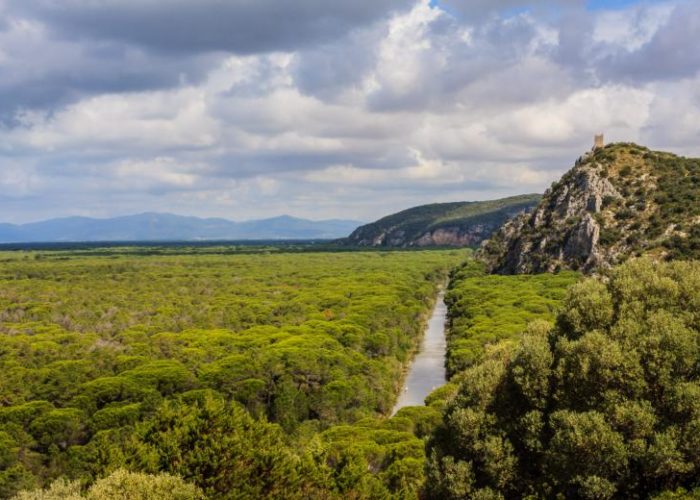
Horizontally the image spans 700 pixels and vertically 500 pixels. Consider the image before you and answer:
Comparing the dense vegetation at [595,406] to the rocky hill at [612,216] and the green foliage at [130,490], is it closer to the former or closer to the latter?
the green foliage at [130,490]

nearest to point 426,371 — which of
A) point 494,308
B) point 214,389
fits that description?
point 494,308

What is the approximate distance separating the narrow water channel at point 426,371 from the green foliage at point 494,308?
331cm

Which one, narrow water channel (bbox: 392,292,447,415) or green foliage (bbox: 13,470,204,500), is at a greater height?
green foliage (bbox: 13,470,204,500)

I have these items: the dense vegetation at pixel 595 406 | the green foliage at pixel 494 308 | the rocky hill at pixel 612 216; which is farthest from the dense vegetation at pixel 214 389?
the rocky hill at pixel 612 216

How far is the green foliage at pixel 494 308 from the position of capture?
65562 millimetres

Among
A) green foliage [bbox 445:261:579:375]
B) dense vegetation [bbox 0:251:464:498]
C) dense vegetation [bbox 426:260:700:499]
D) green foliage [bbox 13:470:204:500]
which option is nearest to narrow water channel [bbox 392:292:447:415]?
dense vegetation [bbox 0:251:464:498]

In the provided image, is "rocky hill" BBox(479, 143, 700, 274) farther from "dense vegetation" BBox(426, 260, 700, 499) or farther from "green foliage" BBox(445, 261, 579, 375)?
"dense vegetation" BBox(426, 260, 700, 499)

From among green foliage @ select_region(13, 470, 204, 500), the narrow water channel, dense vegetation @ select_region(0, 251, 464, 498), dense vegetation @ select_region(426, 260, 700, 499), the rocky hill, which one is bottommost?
the narrow water channel

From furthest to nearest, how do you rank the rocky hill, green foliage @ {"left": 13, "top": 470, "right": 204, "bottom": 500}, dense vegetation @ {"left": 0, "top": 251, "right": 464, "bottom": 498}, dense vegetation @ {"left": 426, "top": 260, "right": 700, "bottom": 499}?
1. the rocky hill
2. dense vegetation @ {"left": 0, "top": 251, "right": 464, "bottom": 498}
3. green foliage @ {"left": 13, "top": 470, "right": 204, "bottom": 500}
4. dense vegetation @ {"left": 426, "top": 260, "right": 700, "bottom": 499}

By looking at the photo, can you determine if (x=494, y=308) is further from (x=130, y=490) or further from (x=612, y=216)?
(x=130, y=490)

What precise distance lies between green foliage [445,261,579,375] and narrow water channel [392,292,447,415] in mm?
3308

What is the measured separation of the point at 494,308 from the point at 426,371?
1855 cm

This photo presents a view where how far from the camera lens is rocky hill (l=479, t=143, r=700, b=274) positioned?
105625mm

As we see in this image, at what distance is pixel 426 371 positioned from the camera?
74438 millimetres
